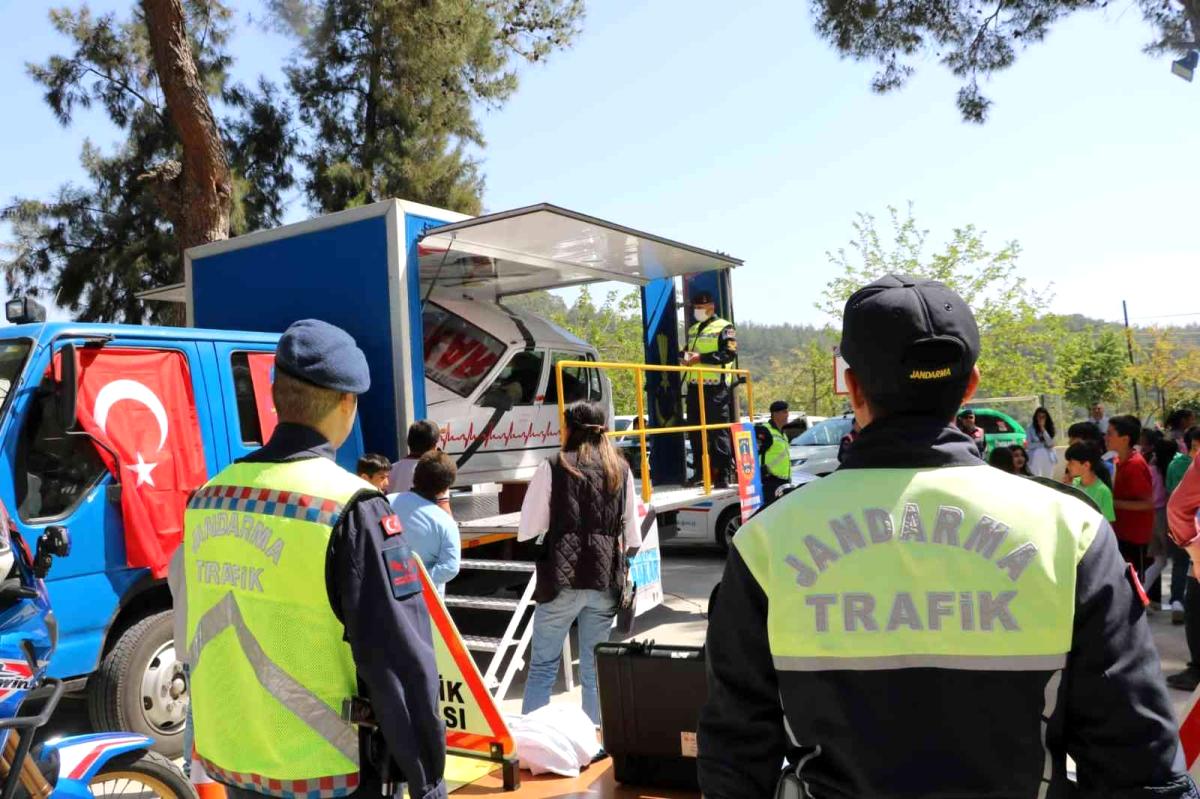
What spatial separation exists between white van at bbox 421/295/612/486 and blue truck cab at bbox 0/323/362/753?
7.88 feet

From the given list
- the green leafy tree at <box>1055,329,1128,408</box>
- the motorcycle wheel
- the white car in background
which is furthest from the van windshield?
the green leafy tree at <box>1055,329,1128,408</box>

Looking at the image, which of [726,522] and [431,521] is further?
[726,522]

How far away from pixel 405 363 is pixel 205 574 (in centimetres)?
422

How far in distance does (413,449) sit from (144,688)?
188 cm

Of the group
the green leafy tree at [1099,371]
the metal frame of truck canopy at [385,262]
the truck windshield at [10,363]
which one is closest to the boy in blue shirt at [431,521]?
the metal frame of truck canopy at [385,262]

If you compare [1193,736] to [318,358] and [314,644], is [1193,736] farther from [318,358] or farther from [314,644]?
[318,358]

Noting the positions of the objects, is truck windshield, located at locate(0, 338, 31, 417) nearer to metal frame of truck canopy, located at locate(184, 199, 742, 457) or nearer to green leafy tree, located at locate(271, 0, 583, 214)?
metal frame of truck canopy, located at locate(184, 199, 742, 457)

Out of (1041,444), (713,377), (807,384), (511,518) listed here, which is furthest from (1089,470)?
(807,384)

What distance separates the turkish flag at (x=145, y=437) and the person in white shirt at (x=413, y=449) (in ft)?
3.77

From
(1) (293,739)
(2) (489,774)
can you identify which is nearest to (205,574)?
(1) (293,739)

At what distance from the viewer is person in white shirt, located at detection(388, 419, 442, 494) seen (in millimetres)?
A: 5699

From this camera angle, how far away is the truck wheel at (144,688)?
15.9ft

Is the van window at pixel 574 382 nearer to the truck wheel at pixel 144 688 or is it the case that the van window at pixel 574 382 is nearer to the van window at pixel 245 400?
the van window at pixel 245 400

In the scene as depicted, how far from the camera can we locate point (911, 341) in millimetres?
1505
